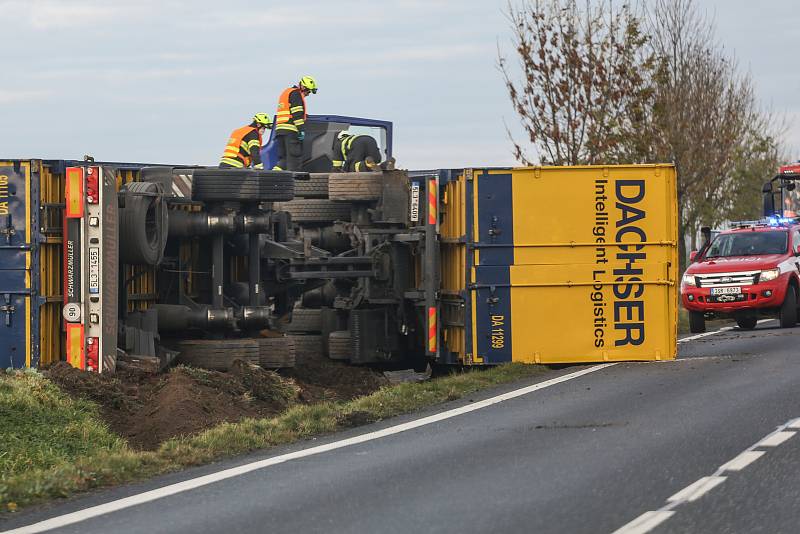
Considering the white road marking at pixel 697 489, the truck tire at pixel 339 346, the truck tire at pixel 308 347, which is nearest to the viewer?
the white road marking at pixel 697 489

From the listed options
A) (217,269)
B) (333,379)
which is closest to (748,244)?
(333,379)

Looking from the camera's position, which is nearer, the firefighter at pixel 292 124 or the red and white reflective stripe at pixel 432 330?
the red and white reflective stripe at pixel 432 330

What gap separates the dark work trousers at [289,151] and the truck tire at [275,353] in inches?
158

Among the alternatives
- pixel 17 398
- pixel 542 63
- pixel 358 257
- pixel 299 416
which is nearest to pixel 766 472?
pixel 299 416

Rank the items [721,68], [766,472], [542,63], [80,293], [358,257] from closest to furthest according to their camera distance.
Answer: [766,472]
[80,293]
[358,257]
[542,63]
[721,68]

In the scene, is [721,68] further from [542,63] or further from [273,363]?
[273,363]

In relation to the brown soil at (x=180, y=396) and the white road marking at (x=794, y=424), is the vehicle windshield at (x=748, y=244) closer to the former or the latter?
the brown soil at (x=180, y=396)

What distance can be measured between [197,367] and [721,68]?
29510 mm

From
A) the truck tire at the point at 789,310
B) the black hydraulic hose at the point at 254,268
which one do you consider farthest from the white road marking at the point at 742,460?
the truck tire at the point at 789,310

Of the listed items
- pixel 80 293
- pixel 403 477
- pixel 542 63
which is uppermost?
pixel 542 63

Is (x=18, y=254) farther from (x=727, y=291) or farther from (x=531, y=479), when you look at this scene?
(x=727, y=291)

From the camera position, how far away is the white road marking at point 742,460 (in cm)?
916

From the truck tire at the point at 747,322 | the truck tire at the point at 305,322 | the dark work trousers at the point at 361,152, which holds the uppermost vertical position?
the dark work trousers at the point at 361,152

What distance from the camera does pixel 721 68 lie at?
139 feet
